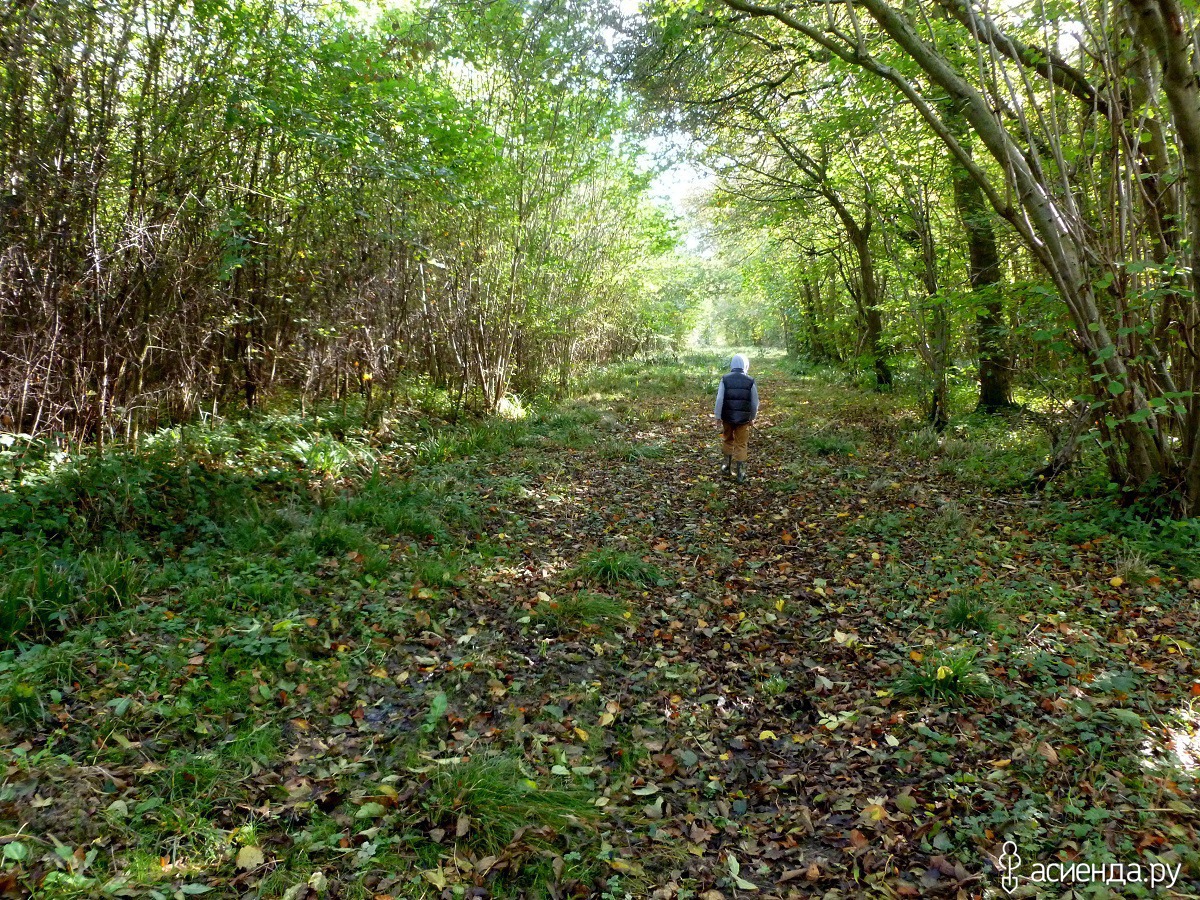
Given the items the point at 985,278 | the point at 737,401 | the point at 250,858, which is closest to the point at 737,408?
the point at 737,401

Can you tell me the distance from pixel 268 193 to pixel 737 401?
21.3 feet

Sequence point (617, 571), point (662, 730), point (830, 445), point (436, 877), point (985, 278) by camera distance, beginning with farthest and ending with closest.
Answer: point (985, 278), point (830, 445), point (617, 571), point (662, 730), point (436, 877)

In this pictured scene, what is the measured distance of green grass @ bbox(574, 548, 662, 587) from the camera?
Result: 5.75m

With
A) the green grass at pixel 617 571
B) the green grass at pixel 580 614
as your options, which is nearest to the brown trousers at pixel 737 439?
the green grass at pixel 617 571

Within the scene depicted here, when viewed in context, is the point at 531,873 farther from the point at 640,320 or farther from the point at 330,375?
the point at 640,320

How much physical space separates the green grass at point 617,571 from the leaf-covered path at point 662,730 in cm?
3

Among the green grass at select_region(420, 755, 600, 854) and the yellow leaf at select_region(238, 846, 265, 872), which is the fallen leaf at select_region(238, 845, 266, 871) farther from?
the green grass at select_region(420, 755, 600, 854)

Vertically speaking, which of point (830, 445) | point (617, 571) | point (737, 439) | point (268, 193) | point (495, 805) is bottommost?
point (495, 805)

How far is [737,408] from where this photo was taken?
343 inches

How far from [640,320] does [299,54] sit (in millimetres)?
21428

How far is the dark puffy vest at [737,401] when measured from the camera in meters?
8.70

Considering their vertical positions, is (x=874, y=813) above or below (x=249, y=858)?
below

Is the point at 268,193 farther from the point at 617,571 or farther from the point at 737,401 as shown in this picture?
the point at 737,401

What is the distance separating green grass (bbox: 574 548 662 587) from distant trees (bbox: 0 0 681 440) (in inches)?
195
